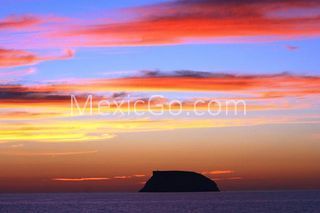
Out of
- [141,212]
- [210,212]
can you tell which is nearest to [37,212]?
[141,212]

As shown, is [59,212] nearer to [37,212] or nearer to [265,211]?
[37,212]

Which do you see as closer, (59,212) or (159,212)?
(159,212)

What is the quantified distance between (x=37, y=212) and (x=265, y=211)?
5174cm

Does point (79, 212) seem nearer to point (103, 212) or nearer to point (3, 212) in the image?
point (103, 212)

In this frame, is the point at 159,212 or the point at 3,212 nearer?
the point at 159,212

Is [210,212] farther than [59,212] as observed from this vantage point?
No

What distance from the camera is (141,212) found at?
152875 millimetres

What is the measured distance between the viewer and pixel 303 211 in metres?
150

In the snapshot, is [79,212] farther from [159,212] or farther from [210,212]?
[210,212]

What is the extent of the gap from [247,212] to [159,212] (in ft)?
61.7

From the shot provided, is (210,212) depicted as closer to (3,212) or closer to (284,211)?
(284,211)

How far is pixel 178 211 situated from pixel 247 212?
15738 millimetres

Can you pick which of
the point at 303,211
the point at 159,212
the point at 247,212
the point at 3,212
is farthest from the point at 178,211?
the point at 3,212

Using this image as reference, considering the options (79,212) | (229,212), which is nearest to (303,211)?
(229,212)
